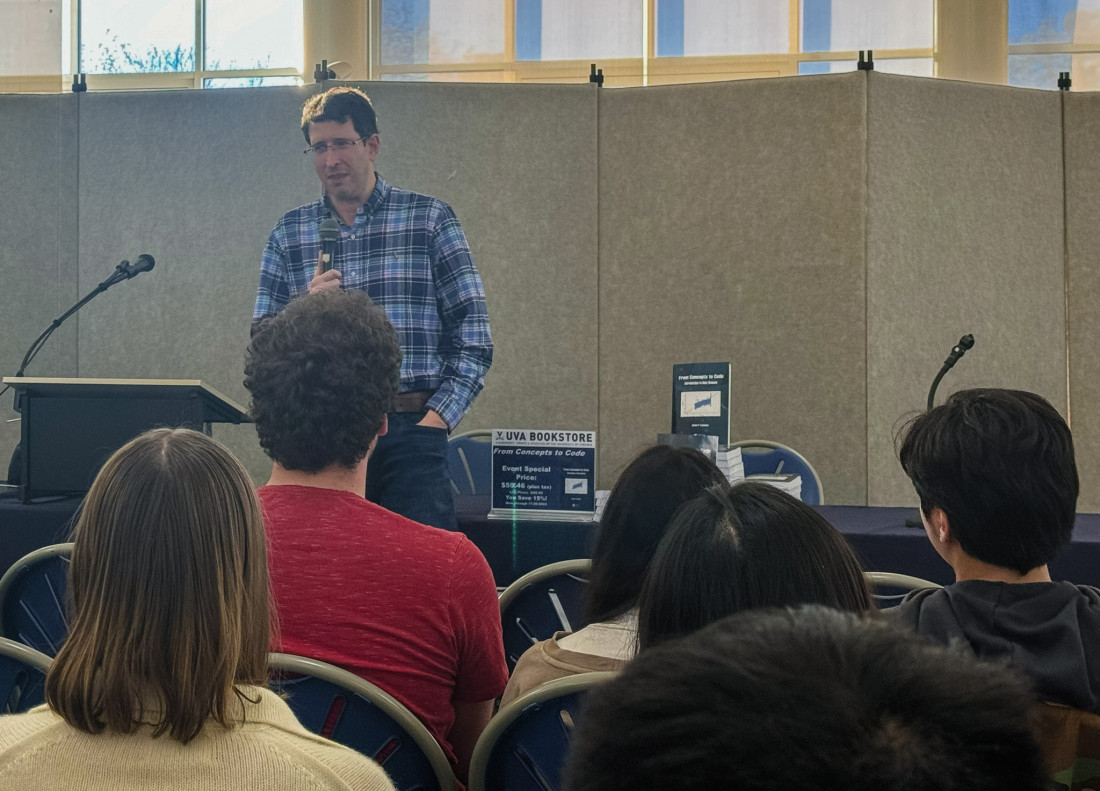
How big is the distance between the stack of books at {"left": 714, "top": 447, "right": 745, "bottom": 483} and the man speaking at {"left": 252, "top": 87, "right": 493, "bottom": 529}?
0.71 meters

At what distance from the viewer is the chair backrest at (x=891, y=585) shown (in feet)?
5.95

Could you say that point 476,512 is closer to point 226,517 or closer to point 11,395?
point 226,517

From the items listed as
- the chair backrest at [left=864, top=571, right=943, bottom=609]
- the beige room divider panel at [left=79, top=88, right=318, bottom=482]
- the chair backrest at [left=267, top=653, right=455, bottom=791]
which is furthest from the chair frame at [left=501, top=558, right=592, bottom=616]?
the beige room divider panel at [left=79, top=88, right=318, bottom=482]

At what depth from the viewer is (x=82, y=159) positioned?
5.43 metres

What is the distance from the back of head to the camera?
3.25 ft

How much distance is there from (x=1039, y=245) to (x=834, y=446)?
1396 mm

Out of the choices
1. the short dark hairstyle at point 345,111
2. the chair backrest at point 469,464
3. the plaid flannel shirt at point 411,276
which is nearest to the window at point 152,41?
the chair backrest at point 469,464

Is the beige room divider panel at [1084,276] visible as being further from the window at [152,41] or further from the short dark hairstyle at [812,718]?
the short dark hairstyle at [812,718]

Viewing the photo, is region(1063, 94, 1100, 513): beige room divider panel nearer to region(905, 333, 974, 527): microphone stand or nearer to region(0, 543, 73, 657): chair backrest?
region(905, 333, 974, 527): microphone stand

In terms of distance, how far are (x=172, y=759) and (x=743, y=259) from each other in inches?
177

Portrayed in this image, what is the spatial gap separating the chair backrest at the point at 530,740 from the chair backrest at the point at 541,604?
0.68m

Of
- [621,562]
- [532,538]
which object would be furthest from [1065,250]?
[621,562]

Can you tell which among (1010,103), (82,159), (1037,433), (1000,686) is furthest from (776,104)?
(1000,686)

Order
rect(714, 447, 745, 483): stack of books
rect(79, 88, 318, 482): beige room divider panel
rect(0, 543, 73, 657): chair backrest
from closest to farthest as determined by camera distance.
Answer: rect(0, 543, 73, 657): chair backrest, rect(714, 447, 745, 483): stack of books, rect(79, 88, 318, 482): beige room divider panel
